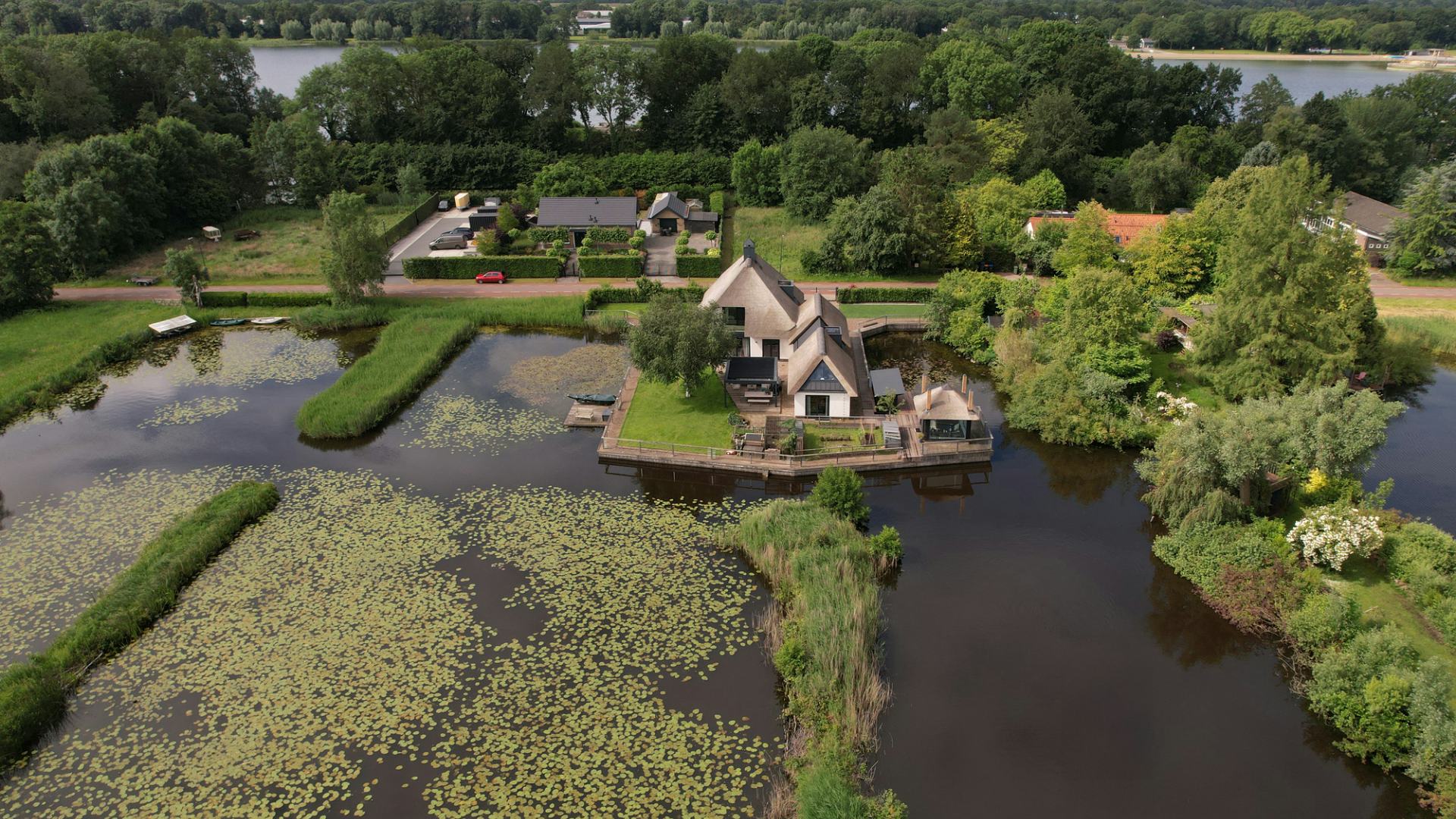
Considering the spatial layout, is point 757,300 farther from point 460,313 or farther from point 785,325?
point 460,313

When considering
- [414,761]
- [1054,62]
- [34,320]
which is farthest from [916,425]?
[1054,62]

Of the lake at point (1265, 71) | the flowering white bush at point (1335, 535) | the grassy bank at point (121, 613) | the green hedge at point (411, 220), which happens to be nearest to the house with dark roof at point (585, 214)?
the green hedge at point (411, 220)

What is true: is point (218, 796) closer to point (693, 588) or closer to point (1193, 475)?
point (693, 588)

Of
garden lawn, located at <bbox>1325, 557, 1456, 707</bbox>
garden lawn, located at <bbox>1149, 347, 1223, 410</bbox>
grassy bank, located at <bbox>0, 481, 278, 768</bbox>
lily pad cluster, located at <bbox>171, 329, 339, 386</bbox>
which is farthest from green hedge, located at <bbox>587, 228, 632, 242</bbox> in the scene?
garden lawn, located at <bbox>1325, 557, 1456, 707</bbox>

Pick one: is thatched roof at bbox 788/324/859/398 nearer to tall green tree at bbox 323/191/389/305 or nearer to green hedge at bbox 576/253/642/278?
green hedge at bbox 576/253/642/278

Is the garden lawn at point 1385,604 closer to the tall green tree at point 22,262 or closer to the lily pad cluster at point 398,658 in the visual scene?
the lily pad cluster at point 398,658

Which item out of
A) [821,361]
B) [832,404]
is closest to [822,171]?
[821,361]
